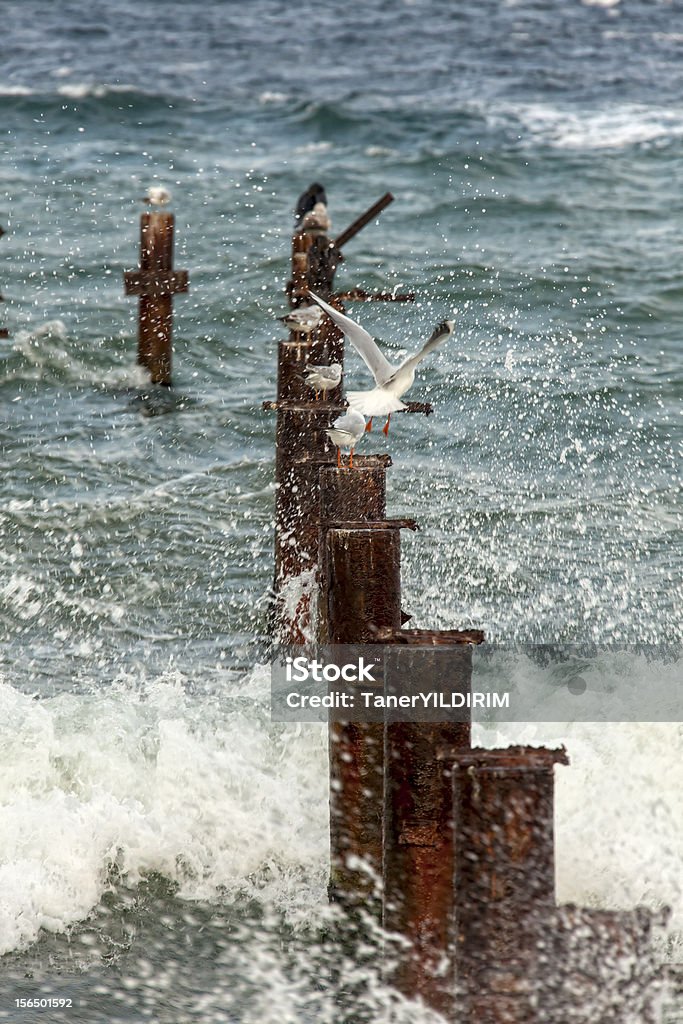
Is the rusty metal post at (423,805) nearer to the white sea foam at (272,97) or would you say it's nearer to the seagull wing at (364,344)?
the seagull wing at (364,344)

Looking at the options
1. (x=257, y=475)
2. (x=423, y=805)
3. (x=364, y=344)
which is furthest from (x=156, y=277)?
(x=423, y=805)

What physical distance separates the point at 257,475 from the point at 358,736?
21.9ft

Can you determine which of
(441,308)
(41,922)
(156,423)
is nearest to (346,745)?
(41,922)

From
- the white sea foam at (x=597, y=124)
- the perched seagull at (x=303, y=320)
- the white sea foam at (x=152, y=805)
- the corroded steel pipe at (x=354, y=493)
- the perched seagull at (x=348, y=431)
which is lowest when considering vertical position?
the white sea foam at (x=152, y=805)

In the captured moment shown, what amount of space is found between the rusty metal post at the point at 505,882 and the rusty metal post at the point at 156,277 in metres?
10.8

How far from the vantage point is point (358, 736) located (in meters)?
5.62

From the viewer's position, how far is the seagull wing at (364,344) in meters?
7.18

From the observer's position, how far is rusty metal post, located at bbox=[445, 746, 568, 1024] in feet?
12.9

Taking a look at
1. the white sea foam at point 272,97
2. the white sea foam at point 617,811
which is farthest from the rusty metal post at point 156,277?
the white sea foam at point 272,97

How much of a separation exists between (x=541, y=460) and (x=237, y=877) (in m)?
6.73

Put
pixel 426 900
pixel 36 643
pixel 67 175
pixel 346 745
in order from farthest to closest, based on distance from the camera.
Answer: pixel 67 175, pixel 36 643, pixel 346 745, pixel 426 900

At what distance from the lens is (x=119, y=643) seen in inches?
358

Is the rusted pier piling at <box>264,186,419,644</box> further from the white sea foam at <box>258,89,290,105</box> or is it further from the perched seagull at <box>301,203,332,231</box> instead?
the white sea foam at <box>258,89,290,105</box>

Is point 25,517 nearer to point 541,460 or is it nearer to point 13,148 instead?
point 541,460
